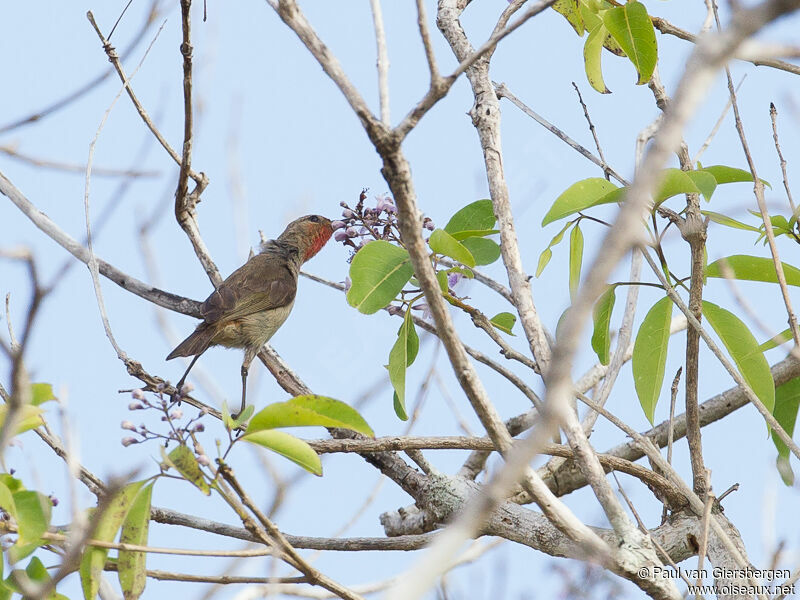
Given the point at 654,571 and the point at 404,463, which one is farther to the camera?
the point at 404,463

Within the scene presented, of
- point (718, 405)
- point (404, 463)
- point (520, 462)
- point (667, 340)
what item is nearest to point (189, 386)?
point (404, 463)

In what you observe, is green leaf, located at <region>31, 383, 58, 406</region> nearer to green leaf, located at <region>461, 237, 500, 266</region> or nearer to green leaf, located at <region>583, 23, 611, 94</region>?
green leaf, located at <region>461, 237, 500, 266</region>

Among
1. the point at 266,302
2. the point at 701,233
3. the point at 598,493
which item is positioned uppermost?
the point at 266,302

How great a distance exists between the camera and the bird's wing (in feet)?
17.2

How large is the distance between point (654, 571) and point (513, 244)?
1.10 meters

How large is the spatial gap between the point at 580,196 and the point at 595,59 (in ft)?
3.34

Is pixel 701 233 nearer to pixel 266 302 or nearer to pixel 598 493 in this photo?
pixel 598 493

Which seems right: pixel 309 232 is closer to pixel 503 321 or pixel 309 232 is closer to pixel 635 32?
pixel 503 321

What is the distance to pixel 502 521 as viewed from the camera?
3.16 meters

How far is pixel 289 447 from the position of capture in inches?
90.4

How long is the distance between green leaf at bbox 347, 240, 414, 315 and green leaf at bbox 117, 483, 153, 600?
899 mm

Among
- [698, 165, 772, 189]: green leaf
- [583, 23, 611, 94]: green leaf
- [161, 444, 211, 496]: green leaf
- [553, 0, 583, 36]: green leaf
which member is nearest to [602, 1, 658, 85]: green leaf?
[583, 23, 611, 94]: green leaf

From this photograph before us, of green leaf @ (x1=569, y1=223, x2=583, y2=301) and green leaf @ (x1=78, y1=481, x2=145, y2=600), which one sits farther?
green leaf @ (x1=569, y1=223, x2=583, y2=301)

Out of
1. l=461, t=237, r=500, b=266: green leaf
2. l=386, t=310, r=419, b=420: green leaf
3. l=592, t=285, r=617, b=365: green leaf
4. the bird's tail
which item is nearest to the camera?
l=386, t=310, r=419, b=420: green leaf
